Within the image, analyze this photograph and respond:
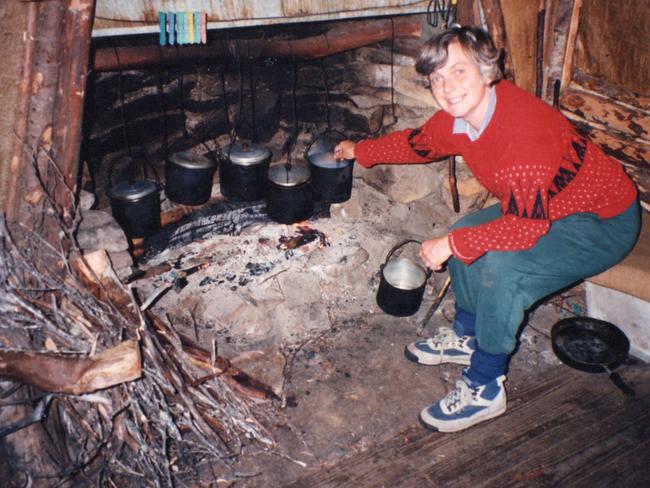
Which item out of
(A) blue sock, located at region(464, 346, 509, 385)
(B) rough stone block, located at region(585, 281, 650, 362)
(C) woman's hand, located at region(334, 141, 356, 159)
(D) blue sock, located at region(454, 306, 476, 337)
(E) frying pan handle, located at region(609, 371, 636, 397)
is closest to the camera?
(A) blue sock, located at region(464, 346, 509, 385)

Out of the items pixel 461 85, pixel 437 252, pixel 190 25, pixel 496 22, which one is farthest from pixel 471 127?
pixel 190 25

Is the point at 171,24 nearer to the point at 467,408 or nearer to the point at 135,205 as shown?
the point at 135,205

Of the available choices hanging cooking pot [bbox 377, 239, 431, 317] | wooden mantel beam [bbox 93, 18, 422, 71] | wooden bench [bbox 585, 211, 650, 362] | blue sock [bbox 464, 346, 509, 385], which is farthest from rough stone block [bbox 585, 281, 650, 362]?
wooden mantel beam [bbox 93, 18, 422, 71]

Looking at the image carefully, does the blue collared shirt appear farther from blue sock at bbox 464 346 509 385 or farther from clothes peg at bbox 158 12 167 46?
clothes peg at bbox 158 12 167 46

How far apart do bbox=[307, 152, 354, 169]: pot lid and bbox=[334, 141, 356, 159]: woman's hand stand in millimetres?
45

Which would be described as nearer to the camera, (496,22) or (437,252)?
(437,252)

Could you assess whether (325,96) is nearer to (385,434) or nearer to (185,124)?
(185,124)

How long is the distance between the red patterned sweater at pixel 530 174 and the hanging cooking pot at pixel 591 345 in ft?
2.74

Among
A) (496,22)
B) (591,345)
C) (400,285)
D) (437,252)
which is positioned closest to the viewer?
(437,252)

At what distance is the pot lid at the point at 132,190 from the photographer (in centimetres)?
287

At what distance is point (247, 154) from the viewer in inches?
123

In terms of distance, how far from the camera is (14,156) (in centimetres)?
222

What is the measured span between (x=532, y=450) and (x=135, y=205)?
249 centimetres

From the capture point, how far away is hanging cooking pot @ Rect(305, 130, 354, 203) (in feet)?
10.8
